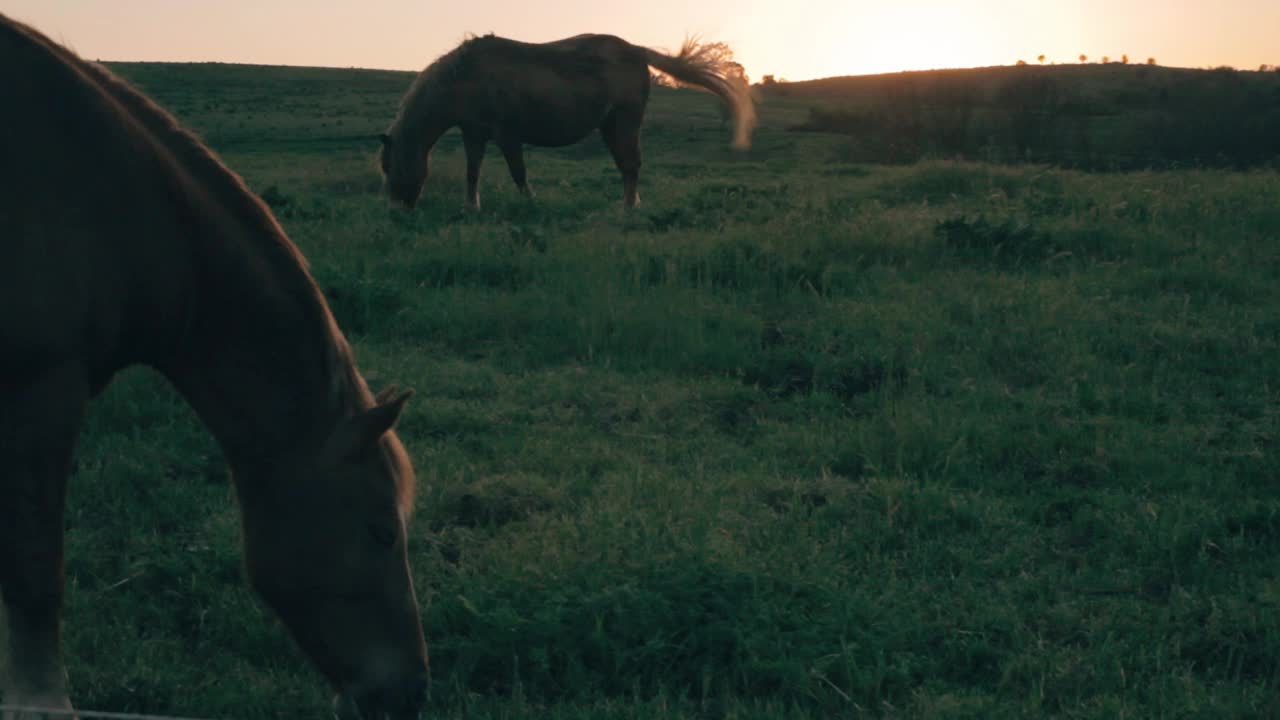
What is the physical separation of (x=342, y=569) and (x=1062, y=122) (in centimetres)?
2442

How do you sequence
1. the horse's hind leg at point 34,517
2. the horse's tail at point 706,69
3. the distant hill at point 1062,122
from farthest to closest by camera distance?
the distant hill at point 1062,122
the horse's tail at point 706,69
the horse's hind leg at point 34,517

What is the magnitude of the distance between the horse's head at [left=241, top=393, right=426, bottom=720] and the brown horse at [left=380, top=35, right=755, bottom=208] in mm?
8715

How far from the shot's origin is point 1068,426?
454 centimetres

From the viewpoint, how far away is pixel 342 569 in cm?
223

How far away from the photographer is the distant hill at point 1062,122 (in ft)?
63.7

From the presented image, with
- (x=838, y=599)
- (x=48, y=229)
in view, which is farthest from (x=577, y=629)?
(x=48, y=229)

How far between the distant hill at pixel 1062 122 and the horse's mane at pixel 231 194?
1613cm

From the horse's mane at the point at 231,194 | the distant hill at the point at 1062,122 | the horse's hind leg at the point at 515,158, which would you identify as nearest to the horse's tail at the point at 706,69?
the horse's hind leg at the point at 515,158

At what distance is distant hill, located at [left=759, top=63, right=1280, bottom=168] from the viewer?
19.4 meters

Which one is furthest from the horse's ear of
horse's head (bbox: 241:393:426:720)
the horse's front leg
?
the horse's front leg

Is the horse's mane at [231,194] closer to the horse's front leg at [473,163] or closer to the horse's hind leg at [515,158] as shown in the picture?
the horse's front leg at [473,163]

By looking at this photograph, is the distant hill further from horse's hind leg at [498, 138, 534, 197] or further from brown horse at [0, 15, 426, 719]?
brown horse at [0, 15, 426, 719]

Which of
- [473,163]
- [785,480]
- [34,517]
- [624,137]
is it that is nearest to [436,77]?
[473,163]

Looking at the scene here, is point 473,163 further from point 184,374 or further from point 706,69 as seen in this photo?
point 184,374
